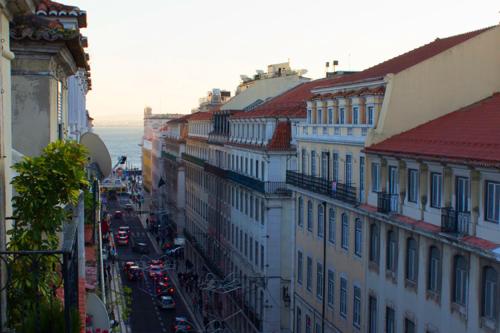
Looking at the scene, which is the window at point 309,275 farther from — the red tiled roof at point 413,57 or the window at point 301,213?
the red tiled roof at point 413,57

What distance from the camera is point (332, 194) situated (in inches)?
1382

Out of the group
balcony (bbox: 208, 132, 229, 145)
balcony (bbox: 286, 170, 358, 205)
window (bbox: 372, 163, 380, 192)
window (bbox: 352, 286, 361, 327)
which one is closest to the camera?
window (bbox: 372, 163, 380, 192)

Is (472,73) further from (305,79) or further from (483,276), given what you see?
(305,79)

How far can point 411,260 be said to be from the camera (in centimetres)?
2722

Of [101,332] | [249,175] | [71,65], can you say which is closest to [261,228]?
[249,175]

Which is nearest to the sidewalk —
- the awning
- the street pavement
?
the street pavement

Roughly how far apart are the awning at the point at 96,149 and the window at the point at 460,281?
395 inches

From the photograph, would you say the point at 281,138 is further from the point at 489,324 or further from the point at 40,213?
the point at 40,213

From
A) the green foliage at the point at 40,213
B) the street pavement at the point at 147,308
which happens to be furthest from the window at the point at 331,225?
the green foliage at the point at 40,213

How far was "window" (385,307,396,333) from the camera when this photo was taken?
28.8m

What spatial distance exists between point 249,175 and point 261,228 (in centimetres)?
522

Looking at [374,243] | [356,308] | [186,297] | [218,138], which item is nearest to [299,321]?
[356,308]

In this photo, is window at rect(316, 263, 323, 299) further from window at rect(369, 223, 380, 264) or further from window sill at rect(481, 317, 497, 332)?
window sill at rect(481, 317, 497, 332)

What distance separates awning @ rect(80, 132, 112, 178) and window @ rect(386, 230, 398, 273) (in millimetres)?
12018
